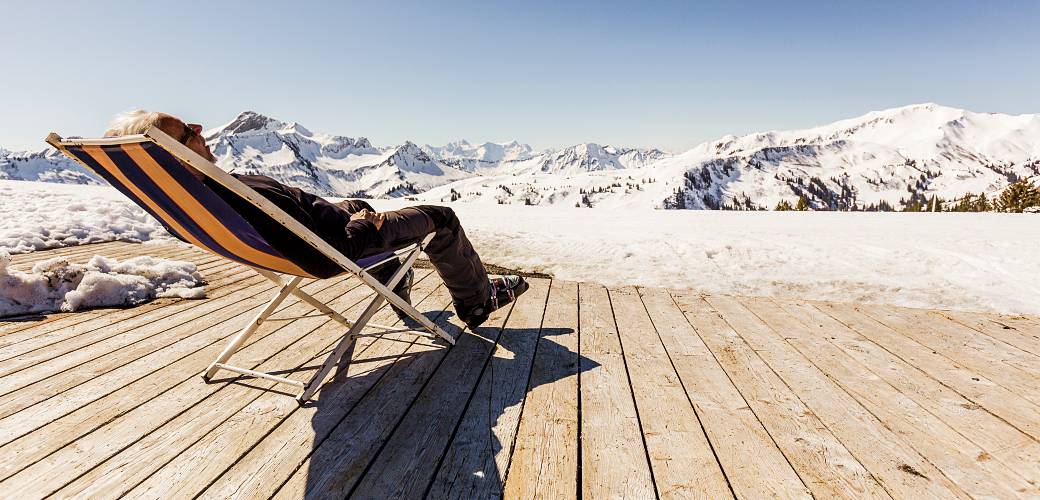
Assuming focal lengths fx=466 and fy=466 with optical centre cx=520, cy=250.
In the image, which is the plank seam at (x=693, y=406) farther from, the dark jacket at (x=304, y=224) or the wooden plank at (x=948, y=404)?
the dark jacket at (x=304, y=224)

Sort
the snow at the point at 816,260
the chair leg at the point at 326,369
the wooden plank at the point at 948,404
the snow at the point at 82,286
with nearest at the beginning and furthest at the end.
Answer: the wooden plank at the point at 948,404 → the chair leg at the point at 326,369 → the snow at the point at 82,286 → the snow at the point at 816,260

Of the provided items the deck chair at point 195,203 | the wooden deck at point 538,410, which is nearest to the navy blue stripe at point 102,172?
the deck chair at point 195,203

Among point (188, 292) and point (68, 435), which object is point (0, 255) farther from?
point (68, 435)

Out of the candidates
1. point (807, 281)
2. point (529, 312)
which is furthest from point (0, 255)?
point (807, 281)

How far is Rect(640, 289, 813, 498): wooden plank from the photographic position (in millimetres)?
1758

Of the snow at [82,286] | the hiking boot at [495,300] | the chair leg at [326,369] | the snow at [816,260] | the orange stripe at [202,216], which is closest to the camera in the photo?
the orange stripe at [202,216]

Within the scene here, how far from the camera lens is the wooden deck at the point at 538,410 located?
1.78m

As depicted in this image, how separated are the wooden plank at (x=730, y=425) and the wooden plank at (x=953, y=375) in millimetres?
1173

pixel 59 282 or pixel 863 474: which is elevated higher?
pixel 59 282

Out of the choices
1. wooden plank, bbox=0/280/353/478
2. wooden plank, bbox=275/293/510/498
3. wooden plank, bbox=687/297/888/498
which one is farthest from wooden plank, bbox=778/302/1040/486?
wooden plank, bbox=0/280/353/478

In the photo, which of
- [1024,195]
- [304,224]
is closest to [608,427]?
[304,224]

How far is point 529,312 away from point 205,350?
7.70 feet

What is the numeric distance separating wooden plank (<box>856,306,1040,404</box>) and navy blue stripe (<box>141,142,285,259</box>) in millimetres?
4004

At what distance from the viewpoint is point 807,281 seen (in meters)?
5.01
